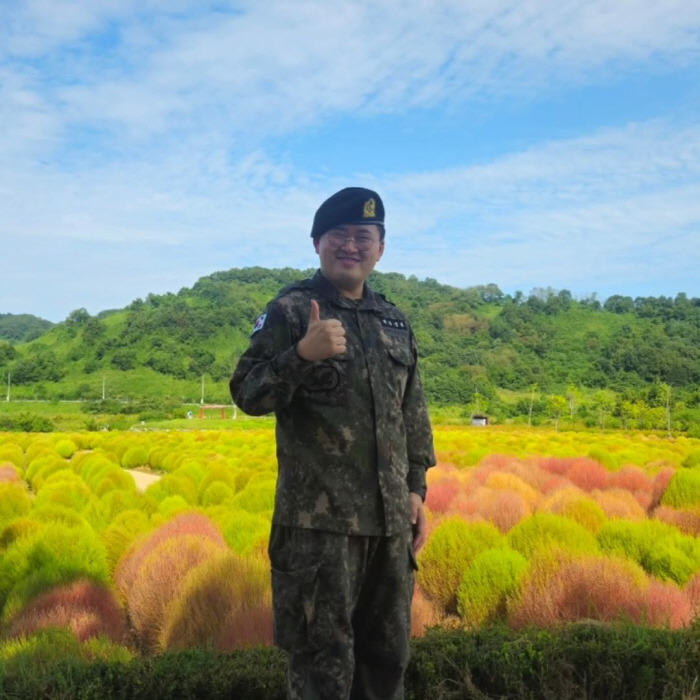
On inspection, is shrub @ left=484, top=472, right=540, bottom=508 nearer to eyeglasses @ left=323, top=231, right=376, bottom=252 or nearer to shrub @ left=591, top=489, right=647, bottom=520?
shrub @ left=591, top=489, right=647, bottom=520

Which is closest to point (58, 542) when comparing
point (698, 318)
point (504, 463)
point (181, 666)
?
point (181, 666)

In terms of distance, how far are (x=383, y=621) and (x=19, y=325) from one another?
194 m

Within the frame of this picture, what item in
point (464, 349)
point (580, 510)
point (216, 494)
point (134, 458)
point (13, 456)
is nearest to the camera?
point (580, 510)

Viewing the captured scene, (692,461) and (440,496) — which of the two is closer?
(440,496)

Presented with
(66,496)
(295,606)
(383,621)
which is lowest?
(66,496)

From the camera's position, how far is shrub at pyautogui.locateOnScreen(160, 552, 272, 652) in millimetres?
3881

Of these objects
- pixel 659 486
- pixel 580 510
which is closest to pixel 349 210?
pixel 580 510

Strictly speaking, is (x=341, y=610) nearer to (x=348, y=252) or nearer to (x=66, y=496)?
(x=348, y=252)

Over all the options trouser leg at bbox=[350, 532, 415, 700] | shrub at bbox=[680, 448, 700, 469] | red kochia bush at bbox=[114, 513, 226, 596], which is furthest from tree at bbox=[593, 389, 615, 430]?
trouser leg at bbox=[350, 532, 415, 700]

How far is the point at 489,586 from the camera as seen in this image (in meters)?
4.78

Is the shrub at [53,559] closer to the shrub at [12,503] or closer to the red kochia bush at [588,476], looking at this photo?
the shrub at [12,503]

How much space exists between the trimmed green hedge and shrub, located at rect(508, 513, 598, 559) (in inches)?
76.4

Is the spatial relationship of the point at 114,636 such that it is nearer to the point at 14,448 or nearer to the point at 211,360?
the point at 14,448

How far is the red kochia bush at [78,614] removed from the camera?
155 inches
